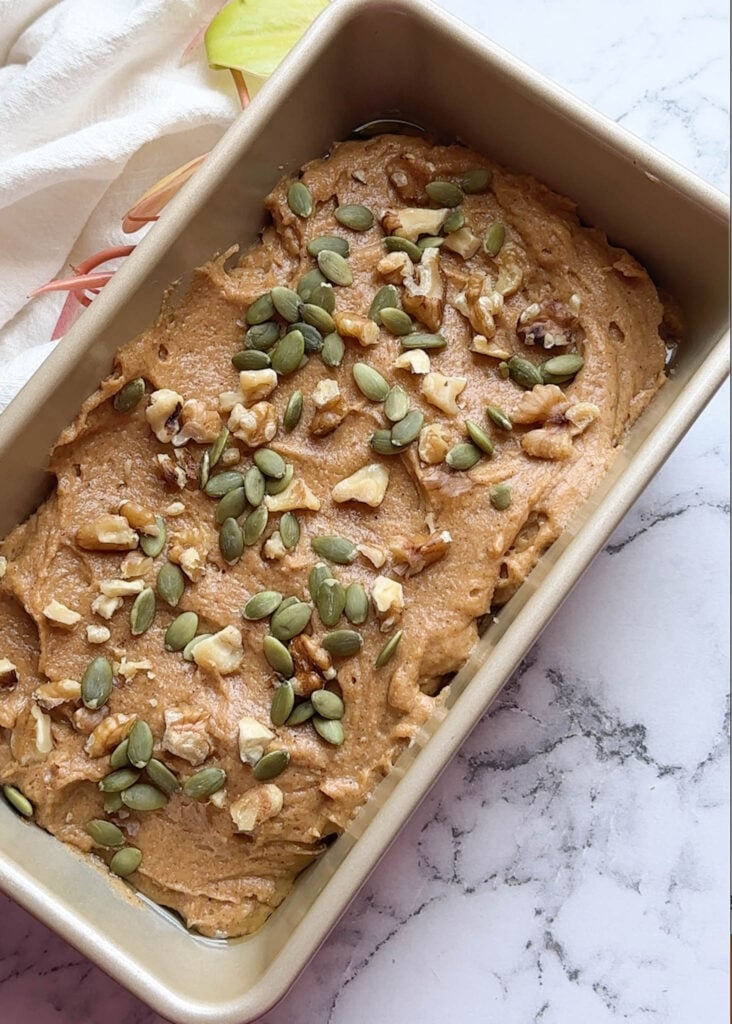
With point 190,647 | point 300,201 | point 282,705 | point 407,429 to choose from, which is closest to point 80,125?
point 300,201

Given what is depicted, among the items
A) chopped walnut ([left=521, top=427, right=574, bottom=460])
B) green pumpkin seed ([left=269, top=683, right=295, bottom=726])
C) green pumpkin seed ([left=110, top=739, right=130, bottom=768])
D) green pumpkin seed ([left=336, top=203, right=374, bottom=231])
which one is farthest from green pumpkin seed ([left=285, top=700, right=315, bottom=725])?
green pumpkin seed ([left=336, top=203, right=374, bottom=231])

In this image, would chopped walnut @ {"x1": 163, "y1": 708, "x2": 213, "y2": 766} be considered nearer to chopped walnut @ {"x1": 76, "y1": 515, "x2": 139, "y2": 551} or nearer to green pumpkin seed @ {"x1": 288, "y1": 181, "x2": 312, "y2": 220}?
chopped walnut @ {"x1": 76, "y1": 515, "x2": 139, "y2": 551}

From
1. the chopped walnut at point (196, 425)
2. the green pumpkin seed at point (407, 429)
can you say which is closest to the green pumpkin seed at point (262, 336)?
the chopped walnut at point (196, 425)

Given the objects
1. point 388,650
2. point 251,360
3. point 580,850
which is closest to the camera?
point 388,650

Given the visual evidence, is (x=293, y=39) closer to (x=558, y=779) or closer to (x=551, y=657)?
(x=551, y=657)

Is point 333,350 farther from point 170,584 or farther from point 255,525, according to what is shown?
point 170,584

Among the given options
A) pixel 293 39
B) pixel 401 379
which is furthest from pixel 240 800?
pixel 293 39
